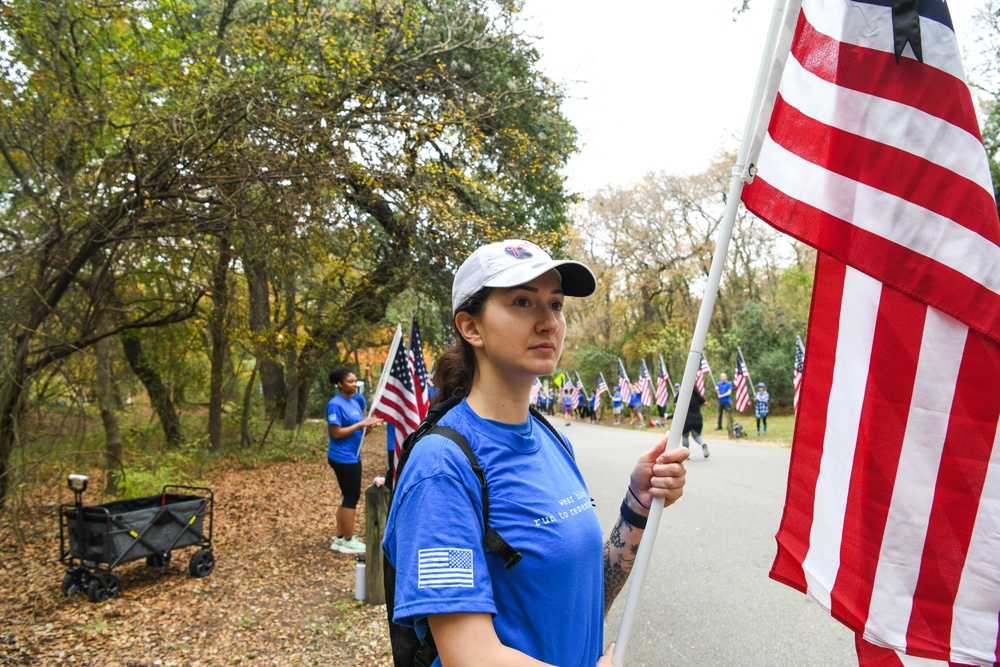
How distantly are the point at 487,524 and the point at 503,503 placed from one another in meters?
0.06

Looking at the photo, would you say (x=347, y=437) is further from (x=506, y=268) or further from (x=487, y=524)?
(x=487, y=524)

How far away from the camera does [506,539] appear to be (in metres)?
1.58

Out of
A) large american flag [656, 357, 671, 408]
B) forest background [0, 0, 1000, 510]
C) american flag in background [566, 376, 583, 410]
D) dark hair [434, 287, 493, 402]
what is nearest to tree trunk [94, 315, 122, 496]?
forest background [0, 0, 1000, 510]

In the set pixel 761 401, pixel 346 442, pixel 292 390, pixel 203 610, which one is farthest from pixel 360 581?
pixel 761 401

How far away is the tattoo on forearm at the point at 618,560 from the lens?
2.15m

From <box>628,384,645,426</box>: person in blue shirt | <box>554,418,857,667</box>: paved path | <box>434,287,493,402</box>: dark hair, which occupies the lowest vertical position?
<box>628,384,645,426</box>: person in blue shirt

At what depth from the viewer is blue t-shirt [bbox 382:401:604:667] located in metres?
1.47

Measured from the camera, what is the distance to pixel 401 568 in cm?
151

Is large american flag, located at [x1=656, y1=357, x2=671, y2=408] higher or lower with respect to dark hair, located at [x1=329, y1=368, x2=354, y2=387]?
lower

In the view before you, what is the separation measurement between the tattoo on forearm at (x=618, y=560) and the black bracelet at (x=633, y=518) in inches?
0.6

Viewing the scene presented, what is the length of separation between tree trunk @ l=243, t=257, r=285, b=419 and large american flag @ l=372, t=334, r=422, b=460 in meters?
2.91

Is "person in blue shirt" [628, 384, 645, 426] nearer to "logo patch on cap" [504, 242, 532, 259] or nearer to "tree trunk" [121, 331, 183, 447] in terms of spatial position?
"tree trunk" [121, 331, 183, 447]

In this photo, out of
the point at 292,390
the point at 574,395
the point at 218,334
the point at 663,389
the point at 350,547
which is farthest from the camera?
the point at 574,395

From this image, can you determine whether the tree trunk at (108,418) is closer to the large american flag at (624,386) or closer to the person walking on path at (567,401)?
the large american flag at (624,386)
